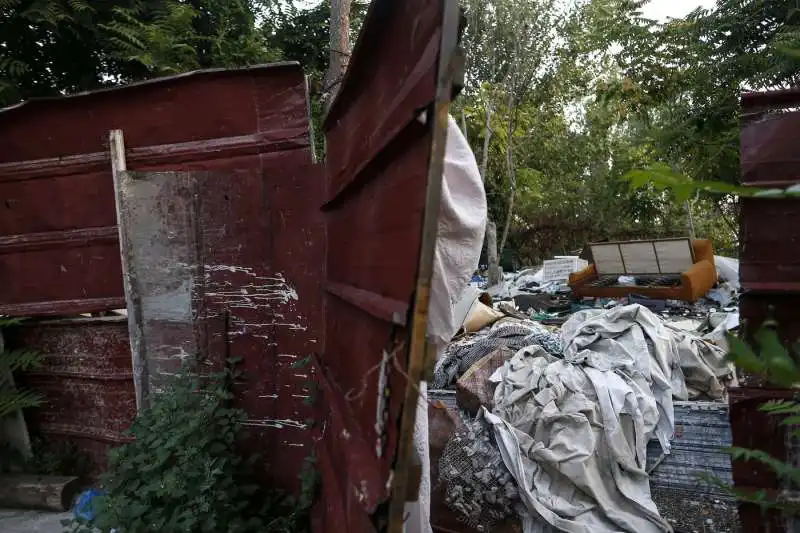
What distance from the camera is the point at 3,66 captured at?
5.64 m

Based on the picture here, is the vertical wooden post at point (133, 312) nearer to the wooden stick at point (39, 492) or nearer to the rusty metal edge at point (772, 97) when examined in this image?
the wooden stick at point (39, 492)

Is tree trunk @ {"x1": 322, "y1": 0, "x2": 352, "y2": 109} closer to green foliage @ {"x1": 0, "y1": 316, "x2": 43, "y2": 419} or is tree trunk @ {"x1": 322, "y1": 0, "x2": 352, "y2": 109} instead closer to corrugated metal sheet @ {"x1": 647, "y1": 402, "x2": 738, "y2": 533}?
green foliage @ {"x1": 0, "y1": 316, "x2": 43, "y2": 419}

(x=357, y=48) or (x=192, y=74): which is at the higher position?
(x=192, y=74)

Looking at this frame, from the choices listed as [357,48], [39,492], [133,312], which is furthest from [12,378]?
[357,48]

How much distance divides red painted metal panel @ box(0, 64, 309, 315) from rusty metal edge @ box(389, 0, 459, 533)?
2213 millimetres

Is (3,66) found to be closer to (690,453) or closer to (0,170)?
(0,170)

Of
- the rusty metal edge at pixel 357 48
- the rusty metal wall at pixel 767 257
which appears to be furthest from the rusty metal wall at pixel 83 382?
the rusty metal wall at pixel 767 257

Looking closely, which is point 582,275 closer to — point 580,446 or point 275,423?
point 580,446

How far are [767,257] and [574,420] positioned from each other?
167cm

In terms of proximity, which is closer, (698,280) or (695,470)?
(695,470)

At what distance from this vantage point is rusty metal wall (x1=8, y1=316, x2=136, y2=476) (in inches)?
128

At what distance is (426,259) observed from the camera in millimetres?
943

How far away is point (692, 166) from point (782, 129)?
5.70 metres

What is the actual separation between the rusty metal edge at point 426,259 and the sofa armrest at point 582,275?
9226 mm
